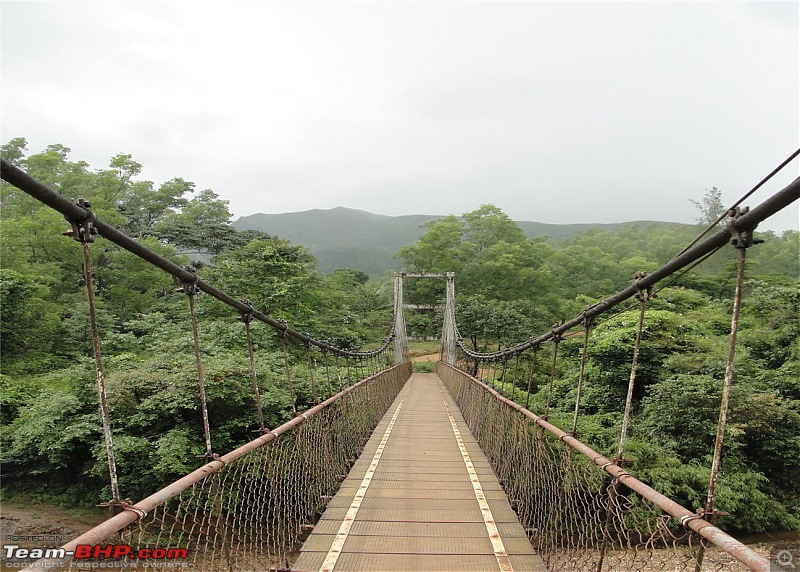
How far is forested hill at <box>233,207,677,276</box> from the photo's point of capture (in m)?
81.2

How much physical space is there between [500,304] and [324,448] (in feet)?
45.4

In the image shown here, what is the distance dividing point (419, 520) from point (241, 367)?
4.19 m

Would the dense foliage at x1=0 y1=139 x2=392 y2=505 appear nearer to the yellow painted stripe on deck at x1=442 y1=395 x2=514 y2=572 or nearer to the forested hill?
the yellow painted stripe on deck at x1=442 y1=395 x2=514 y2=572

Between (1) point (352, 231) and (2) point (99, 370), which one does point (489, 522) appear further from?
(1) point (352, 231)

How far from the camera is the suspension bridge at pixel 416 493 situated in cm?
103

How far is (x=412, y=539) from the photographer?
6.76ft

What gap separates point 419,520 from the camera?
228 cm

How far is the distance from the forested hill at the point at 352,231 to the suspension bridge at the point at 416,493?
72111 mm

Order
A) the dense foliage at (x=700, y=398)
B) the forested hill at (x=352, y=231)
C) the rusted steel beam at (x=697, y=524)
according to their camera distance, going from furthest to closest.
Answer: the forested hill at (x=352, y=231), the dense foliage at (x=700, y=398), the rusted steel beam at (x=697, y=524)

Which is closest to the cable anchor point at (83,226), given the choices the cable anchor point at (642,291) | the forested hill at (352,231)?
the cable anchor point at (642,291)

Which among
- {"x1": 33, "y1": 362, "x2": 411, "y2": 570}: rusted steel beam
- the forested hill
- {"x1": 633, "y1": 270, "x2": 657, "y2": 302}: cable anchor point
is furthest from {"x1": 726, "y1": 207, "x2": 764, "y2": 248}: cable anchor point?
the forested hill

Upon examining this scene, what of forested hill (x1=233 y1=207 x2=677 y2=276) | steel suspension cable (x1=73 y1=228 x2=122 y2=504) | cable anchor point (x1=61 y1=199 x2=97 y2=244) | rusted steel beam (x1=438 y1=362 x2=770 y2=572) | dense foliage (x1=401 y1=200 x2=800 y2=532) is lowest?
dense foliage (x1=401 y1=200 x2=800 y2=532)

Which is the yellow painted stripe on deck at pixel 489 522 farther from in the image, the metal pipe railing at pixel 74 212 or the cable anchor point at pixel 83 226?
the cable anchor point at pixel 83 226

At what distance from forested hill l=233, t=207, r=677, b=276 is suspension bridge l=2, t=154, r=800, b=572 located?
237ft
